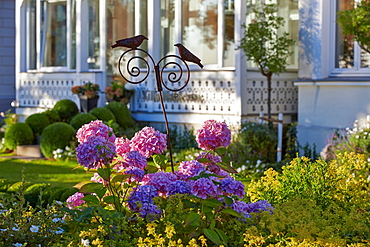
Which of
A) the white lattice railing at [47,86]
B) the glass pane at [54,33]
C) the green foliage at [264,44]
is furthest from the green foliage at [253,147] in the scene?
the glass pane at [54,33]

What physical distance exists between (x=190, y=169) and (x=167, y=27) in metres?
9.98

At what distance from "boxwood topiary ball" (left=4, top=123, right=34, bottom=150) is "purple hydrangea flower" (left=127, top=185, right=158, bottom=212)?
32.7 ft

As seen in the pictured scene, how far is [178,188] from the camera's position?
4.04 meters

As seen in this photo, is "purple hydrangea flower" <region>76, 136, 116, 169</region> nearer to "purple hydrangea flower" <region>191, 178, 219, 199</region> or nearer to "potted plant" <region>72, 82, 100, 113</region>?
"purple hydrangea flower" <region>191, 178, 219, 199</region>

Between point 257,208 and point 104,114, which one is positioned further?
point 104,114

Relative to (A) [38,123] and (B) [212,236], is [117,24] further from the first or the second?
(B) [212,236]

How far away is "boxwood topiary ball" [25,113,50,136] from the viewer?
543 inches

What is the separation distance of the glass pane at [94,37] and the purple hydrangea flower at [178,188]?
39.6 feet

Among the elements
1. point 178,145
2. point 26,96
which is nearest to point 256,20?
point 178,145

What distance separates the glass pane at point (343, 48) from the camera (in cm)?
1080

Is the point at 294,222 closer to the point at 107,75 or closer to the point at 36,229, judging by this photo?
the point at 36,229

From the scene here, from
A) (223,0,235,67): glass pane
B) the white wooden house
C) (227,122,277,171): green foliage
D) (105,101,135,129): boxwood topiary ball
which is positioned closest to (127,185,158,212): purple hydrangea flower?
(227,122,277,171): green foliage

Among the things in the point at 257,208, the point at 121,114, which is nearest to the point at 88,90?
the point at 121,114

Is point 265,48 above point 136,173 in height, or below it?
above
